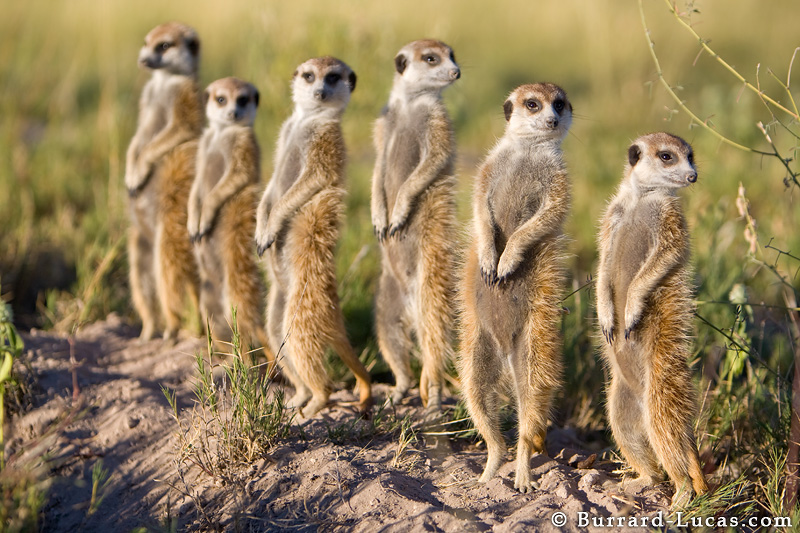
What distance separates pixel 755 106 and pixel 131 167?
7.87m

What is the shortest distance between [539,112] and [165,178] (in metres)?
2.29

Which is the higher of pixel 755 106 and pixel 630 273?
pixel 755 106

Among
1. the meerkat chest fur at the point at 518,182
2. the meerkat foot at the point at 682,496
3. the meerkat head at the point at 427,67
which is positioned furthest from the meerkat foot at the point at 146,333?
the meerkat foot at the point at 682,496

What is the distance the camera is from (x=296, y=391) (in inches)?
157

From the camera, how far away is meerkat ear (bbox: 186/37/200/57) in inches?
184

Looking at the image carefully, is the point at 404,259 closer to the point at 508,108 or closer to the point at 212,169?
the point at 508,108

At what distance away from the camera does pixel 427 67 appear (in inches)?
155

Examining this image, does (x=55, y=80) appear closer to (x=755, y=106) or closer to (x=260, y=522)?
(x=260, y=522)

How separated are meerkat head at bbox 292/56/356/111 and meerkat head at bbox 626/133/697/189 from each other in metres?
1.55

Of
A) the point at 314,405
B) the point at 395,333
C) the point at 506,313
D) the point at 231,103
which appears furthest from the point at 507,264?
the point at 231,103

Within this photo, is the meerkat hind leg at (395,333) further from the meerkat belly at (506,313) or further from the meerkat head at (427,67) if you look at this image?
the meerkat head at (427,67)

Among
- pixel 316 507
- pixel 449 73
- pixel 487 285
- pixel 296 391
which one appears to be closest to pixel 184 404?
pixel 296 391

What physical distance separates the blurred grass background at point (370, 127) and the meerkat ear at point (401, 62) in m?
0.86

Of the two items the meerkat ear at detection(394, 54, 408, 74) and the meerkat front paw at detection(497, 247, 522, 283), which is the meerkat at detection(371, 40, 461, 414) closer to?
the meerkat ear at detection(394, 54, 408, 74)
